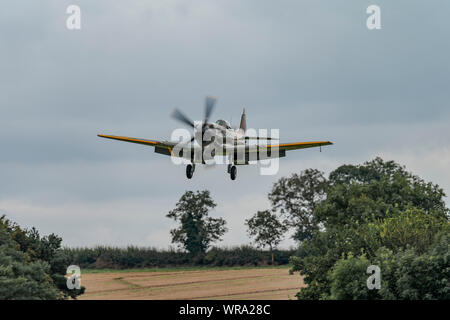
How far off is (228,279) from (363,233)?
131 feet

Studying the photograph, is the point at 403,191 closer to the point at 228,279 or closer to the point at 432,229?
the point at 432,229

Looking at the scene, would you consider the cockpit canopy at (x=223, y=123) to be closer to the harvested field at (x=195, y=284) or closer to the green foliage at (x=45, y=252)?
the green foliage at (x=45, y=252)

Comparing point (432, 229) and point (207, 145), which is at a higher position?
point (207, 145)

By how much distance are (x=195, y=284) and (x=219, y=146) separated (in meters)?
65.7

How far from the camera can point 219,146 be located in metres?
42.6

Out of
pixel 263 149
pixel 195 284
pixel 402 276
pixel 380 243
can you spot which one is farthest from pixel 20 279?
pixel 195 284

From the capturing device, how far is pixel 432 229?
75000 millimetres

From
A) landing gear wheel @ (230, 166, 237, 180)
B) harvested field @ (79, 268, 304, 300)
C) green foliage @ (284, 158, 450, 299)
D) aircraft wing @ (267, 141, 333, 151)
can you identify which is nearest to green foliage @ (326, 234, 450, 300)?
green foliage @ (284, 158, 450, 299)

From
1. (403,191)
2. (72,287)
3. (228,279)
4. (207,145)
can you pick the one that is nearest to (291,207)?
(228,279)

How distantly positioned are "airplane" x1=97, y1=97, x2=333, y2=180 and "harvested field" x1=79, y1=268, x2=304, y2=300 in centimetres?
5062

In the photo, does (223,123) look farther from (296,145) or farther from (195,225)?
(195,225)

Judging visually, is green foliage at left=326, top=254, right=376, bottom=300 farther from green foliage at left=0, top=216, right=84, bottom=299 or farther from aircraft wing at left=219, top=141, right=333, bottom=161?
green foliage at left=0, top=216, right=84, bottom=299

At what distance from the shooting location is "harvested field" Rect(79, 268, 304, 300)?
9481 centimetres
